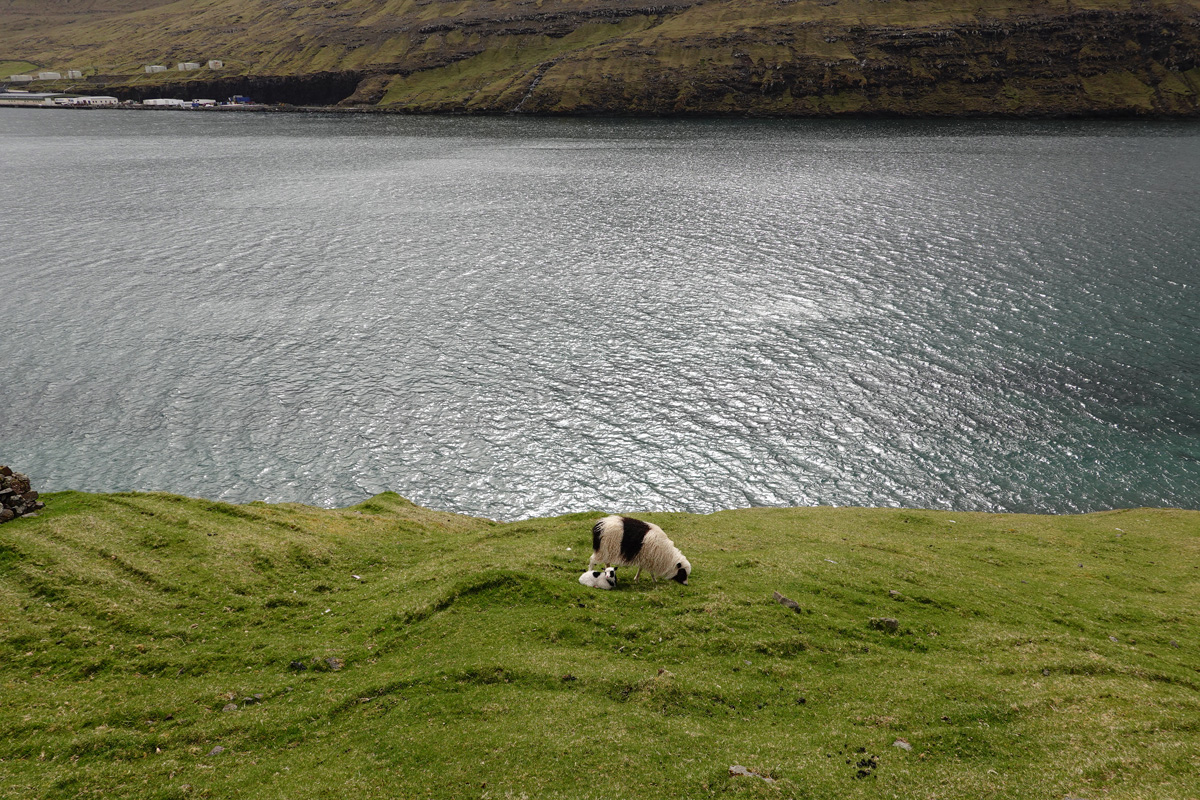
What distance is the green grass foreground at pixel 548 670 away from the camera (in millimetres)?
18375

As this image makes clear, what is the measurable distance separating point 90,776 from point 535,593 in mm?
14463

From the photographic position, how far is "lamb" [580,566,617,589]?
27594 mm

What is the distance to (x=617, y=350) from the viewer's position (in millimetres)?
77188

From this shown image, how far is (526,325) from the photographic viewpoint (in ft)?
273

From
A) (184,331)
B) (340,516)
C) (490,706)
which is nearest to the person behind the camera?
(490,706)

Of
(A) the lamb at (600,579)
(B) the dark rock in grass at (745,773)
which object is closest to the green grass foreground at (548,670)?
(B) the dark rock in grass at (745,773)

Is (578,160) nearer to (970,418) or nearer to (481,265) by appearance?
(481,265)

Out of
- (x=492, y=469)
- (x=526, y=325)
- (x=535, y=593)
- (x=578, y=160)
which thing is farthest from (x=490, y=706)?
(x=578, y=160)

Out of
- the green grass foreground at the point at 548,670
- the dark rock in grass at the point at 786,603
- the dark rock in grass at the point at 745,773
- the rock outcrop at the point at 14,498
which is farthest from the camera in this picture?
the rock outcrop at the point at 14,498

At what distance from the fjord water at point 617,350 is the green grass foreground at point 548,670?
2162cm

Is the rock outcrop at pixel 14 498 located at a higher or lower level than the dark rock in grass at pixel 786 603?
higher

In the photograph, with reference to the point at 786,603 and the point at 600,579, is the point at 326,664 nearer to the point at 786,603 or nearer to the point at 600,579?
the point at 600,579

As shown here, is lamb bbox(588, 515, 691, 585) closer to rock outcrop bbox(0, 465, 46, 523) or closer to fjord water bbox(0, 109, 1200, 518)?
fjord water bbox(0, 109, 1200, 518)

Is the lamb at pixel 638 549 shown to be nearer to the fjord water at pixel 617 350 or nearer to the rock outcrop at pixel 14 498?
the fjord water at pixel 617 350
